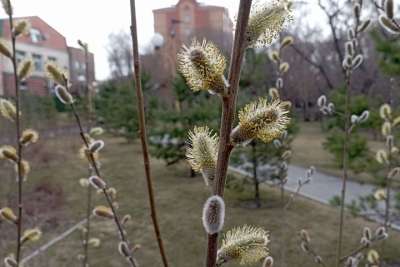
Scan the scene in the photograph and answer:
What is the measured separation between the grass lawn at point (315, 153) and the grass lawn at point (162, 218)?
77.7 inches

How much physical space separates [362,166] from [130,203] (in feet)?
10.7

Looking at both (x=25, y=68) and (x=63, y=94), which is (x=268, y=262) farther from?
(x=25, y=68)

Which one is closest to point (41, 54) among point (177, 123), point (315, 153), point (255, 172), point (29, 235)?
point (29, 235)

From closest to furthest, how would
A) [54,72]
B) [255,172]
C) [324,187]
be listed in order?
[54,72] < [255,172] < [324,187]

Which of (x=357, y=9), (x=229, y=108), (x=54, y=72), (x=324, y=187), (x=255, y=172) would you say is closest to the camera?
(x=229, y=108)

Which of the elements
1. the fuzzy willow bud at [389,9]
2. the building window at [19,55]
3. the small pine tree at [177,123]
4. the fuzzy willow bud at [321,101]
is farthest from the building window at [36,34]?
the small pine tree at [177,123]

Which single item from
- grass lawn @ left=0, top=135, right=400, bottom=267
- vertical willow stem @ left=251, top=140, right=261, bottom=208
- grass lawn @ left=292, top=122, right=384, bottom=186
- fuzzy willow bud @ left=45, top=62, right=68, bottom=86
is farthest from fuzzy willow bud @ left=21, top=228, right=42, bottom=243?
grass lawn @ left=292, top=122, right=384, bottom=186

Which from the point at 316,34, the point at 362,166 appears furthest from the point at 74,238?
the point at 316,34

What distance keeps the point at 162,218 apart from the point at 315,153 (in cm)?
642

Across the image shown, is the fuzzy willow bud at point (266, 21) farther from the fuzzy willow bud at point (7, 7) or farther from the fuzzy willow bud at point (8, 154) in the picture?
the fuzzy willow bud at point (8, 154)

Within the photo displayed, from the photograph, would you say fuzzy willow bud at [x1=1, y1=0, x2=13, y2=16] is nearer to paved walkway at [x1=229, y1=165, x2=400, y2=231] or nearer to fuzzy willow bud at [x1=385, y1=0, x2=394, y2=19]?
fuzzy willow bud at [x1=385, y1=0, x2=394, y2=19]

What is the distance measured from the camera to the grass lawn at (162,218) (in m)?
4.24

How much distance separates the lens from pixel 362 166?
187 inches

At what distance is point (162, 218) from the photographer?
5398mm
